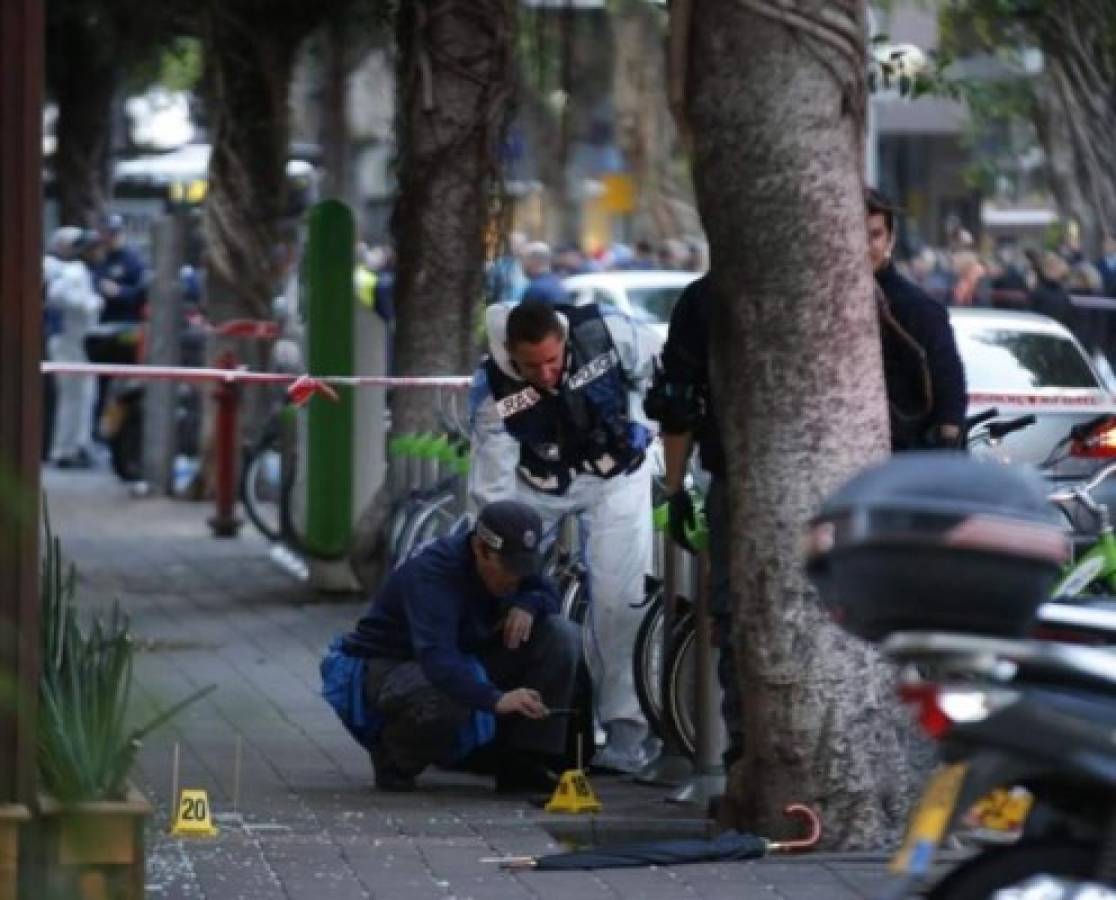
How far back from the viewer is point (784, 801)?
8.55 metres

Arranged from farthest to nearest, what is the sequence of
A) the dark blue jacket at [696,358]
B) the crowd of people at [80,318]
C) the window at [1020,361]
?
the crowd of people at [80,318] < the window at [1020,361] < the dark blue jacket at [696,358]

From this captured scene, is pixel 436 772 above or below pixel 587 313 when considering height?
below

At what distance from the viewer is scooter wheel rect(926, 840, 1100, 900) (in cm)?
484

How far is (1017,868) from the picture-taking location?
4.86 m

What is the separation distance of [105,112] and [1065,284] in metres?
10.3

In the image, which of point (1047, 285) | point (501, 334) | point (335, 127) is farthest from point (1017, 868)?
point (335, 127)

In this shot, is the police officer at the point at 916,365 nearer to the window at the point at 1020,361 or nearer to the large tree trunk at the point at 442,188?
the large tree trunk at the point at 442,188

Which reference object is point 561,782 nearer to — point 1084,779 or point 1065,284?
point 1084,779

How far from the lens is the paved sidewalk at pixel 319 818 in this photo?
26.1ft

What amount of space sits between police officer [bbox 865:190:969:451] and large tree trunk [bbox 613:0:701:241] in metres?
33.9

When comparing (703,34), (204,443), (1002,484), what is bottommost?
(204,443)

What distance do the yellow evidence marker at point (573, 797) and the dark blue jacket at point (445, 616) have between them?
1.04ft

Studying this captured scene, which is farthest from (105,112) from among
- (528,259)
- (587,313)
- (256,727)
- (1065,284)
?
(256,727)

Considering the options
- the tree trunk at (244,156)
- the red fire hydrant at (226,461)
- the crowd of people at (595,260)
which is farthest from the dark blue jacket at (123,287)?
the red fire hydrant at (226,461)
